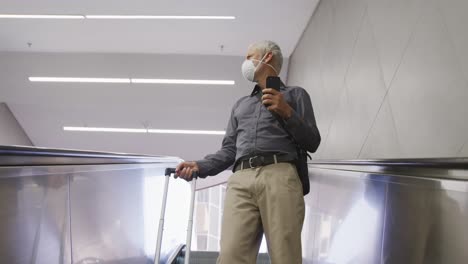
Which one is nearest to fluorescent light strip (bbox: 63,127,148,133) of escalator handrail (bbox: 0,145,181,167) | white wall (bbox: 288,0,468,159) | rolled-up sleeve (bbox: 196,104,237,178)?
white wall (bbox: 288,0,468,159)

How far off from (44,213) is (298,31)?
22.5ft

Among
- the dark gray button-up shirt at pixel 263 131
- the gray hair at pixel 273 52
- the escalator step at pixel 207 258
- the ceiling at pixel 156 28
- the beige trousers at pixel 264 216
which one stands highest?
the ceiling at pixel 156 28

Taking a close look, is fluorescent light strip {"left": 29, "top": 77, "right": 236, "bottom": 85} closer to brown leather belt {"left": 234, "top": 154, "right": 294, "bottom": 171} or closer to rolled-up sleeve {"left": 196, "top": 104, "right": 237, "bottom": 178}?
rolled-up sleeve {"left": 196, "top": 104, "right": 237, "bottom": 178}

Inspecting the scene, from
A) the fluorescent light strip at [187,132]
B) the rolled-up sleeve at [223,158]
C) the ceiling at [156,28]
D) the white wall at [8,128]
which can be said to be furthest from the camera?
the fluorescent light strip at [187,132]

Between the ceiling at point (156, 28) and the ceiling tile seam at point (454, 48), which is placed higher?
the ceiling at point (156, 28)

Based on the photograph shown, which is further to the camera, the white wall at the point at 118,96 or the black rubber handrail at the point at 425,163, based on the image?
the white wall at the point at 118,96

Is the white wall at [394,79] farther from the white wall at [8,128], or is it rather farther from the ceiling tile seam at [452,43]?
the white wall at [8,128]

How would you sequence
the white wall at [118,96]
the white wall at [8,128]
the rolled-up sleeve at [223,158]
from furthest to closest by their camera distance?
1. the white wall at [8,128]
2. the white wall at [118,96]
3. the rolled-up sleeve at [223,158]

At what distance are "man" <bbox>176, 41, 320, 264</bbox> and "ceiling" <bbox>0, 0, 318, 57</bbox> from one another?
16.3 ft

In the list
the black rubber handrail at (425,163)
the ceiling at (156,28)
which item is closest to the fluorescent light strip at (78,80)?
the ceiling at (156,28)

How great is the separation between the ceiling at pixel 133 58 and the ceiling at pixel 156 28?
2 centimetres

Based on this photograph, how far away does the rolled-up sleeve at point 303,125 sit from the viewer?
199cm

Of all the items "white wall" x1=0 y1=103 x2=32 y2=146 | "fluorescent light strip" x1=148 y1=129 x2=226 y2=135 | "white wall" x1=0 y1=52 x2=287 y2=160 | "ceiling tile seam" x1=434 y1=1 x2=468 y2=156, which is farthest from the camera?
"fluorescent light strip" x1=148 y1=129 x2=226 y2=135

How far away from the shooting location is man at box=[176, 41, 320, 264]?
197 cm
